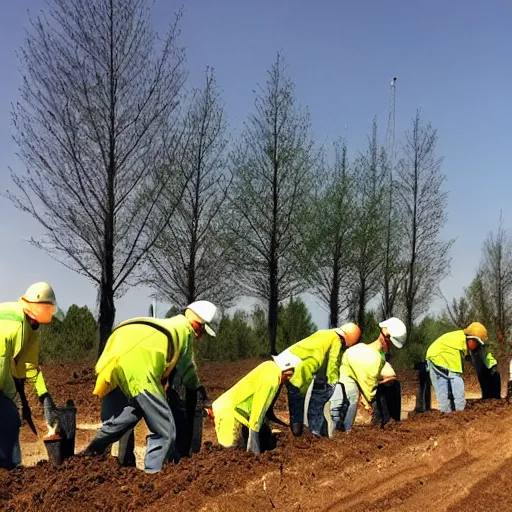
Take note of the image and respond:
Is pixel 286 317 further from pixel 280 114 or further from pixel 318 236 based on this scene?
pixel 280 114

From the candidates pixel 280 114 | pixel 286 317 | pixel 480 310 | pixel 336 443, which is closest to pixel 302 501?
pixel 336 443

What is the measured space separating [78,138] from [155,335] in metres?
7.61

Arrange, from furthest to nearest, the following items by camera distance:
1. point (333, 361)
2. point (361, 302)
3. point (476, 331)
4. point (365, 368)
Result: point (361, 302) < point (476, 331) < point (365, 368) < point (333, 361)

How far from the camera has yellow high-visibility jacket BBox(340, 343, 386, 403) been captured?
880 cm

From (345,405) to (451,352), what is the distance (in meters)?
2.51

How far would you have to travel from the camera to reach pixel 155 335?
5.67 meters

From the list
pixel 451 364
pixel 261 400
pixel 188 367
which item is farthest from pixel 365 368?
pixel 188 367

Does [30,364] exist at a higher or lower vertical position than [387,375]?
higher

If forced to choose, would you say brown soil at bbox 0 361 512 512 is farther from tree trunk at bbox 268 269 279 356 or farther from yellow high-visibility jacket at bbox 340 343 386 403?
tree trunk at bbox 268 269 279 356

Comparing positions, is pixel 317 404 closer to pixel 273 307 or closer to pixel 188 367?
pixel 188 367

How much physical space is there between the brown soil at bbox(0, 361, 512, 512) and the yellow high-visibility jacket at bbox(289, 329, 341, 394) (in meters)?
0.85

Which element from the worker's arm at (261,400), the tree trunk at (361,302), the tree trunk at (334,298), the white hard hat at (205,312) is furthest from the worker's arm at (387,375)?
the tree trunk at (361,302)

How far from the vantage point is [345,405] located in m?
8.97

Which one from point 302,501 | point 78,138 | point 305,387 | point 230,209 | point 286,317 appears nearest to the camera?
point 302,501
